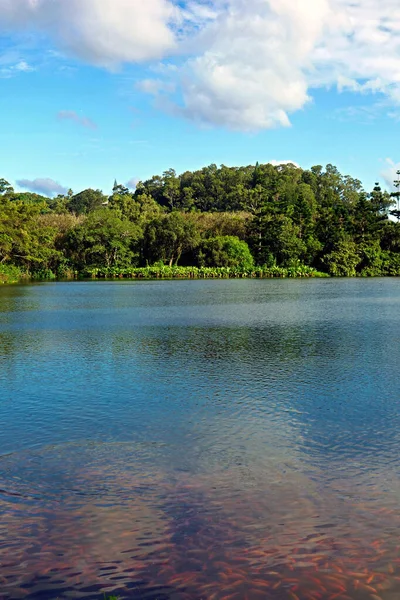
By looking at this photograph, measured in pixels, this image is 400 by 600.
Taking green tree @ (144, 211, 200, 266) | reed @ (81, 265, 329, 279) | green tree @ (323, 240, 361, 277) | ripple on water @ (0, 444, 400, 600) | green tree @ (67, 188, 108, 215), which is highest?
green tree @ (67, 188, 108, 215)

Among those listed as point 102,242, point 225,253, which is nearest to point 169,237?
point 225,253

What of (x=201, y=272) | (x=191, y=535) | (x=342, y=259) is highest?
(x=342, y=259)

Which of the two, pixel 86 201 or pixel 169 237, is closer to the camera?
pixel 169 237

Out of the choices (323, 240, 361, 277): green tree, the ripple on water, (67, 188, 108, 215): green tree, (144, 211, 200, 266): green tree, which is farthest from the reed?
the ripple on water

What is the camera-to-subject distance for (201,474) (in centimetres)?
609

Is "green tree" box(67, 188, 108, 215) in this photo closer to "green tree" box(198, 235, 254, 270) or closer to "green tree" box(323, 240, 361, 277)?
"green tree" box(198, 235, 254, 270)

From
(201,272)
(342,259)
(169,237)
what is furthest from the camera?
(169,237)

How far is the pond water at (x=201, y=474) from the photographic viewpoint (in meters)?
4.14

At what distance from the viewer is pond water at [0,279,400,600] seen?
4.14 metres

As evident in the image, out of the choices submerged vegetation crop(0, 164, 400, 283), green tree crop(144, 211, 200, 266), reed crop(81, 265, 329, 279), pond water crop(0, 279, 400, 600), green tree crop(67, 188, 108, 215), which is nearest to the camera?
pond water crop(0, 279, 400, 600)

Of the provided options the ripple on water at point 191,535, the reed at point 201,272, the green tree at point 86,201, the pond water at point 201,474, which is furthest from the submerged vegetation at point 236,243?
the ripple on water at point 191,535

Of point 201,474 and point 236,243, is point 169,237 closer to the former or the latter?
→ point 236,243

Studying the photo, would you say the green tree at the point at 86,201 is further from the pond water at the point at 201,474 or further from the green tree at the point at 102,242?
the pond water at the point at 201,474

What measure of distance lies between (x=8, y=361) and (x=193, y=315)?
1021 centimetres
